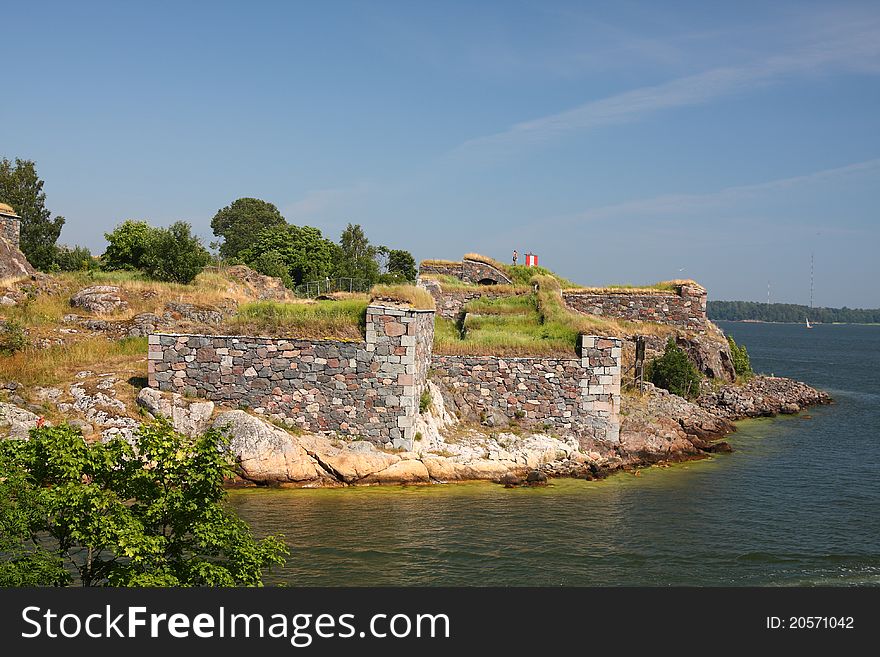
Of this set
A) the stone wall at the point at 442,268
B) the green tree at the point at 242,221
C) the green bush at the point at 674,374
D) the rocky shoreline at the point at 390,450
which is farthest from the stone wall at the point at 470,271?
the green tree at the point at 242,221

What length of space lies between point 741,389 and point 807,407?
16.8ft

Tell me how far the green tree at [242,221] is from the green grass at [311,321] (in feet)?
226

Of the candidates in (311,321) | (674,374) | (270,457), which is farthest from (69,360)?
(674,374)

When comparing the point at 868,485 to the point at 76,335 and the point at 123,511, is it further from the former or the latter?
the point at 76,335

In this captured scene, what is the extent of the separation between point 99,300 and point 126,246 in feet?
29.4

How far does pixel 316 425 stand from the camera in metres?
24.3

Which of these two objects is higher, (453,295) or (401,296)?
(453,295)

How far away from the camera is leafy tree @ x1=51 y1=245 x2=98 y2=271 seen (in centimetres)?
4412

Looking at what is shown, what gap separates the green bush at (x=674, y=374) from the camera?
40125mm

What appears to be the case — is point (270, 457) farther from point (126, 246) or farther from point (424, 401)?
point (126, 246)

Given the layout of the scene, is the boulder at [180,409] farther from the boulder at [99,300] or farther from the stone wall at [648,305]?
the stone wall at [648,305]

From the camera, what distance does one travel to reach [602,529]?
2009 cm

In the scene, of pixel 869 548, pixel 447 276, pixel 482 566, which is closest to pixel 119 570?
pixel 482 566

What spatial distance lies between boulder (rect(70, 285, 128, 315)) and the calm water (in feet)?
49.3
